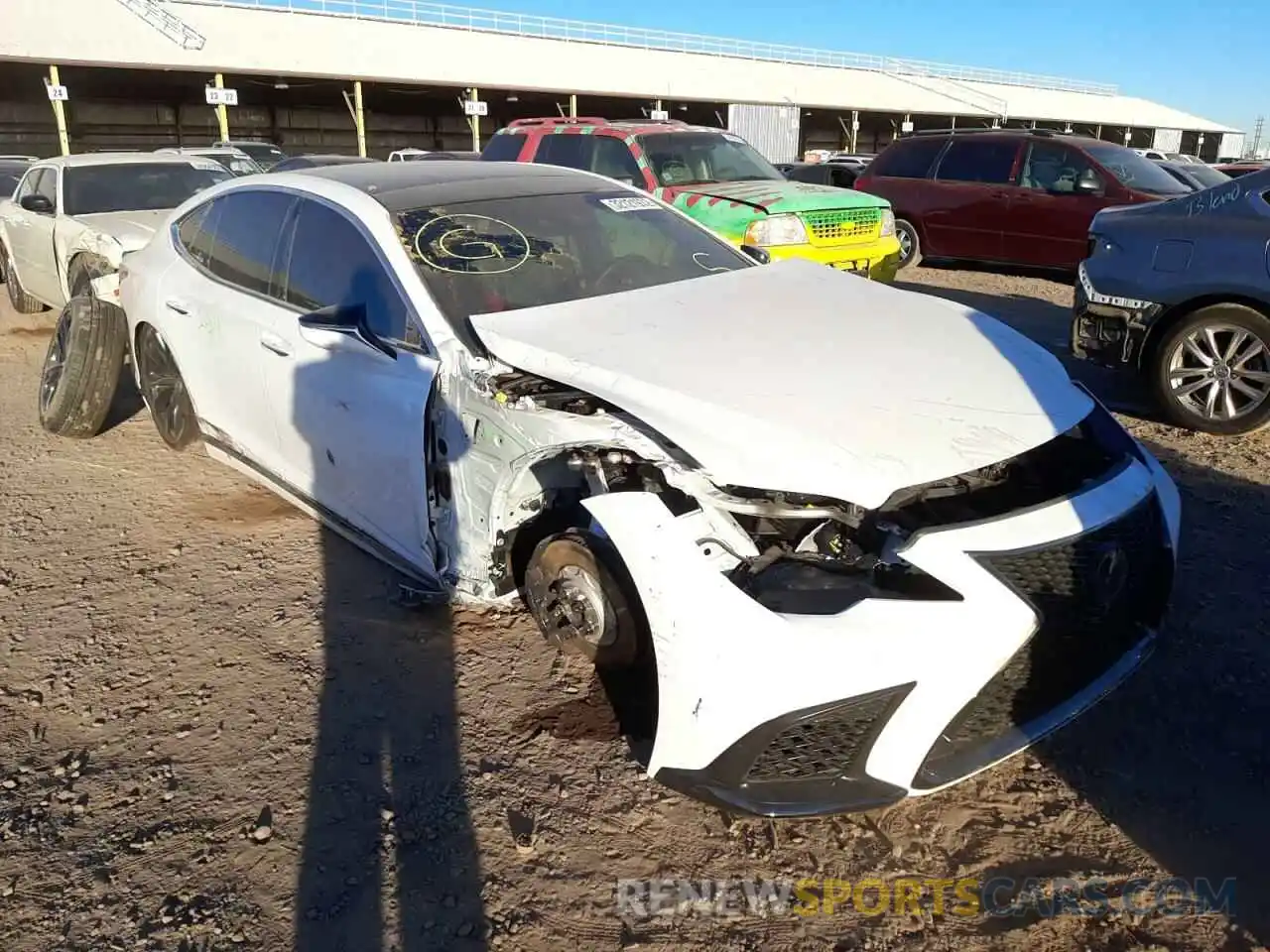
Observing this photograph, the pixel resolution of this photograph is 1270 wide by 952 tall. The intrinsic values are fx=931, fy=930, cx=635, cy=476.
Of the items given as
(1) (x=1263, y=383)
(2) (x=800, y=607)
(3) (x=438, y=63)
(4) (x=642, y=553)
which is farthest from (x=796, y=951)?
(3) (x=438, y=63)

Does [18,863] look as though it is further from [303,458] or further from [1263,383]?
[1263,383]

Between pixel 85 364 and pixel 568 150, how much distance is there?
17.2 feet

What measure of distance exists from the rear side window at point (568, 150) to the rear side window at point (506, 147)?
386mm

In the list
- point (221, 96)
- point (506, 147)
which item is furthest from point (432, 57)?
point (506, 147)

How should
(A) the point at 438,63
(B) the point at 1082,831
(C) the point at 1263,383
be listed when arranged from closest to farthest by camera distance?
(B) the point at 1082,831 → (C) the point at 1263,383 → (A) the point at 438,63

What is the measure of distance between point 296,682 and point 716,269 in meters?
2.36

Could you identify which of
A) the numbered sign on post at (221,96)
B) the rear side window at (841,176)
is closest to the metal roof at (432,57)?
the numbered sign on post at (221,96)

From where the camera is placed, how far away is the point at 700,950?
2.16m

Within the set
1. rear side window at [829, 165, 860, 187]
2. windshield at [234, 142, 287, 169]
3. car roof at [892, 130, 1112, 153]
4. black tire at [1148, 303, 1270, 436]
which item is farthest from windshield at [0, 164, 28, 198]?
black tire at [1148, 303, 1270, 436]

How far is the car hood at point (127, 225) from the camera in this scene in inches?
291

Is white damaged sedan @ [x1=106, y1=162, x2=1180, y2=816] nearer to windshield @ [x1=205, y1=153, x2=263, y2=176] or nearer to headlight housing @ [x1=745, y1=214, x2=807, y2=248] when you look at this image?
headlight housing @ [x1=745, y1=214, x2=807, y2=248]

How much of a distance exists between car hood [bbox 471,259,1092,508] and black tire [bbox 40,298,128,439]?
3.52 meters

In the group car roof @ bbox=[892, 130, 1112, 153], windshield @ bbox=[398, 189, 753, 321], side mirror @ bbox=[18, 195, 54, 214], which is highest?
car roof @ bbox=[892, 130, 1112, 153]

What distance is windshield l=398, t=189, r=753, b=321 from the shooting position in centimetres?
338
